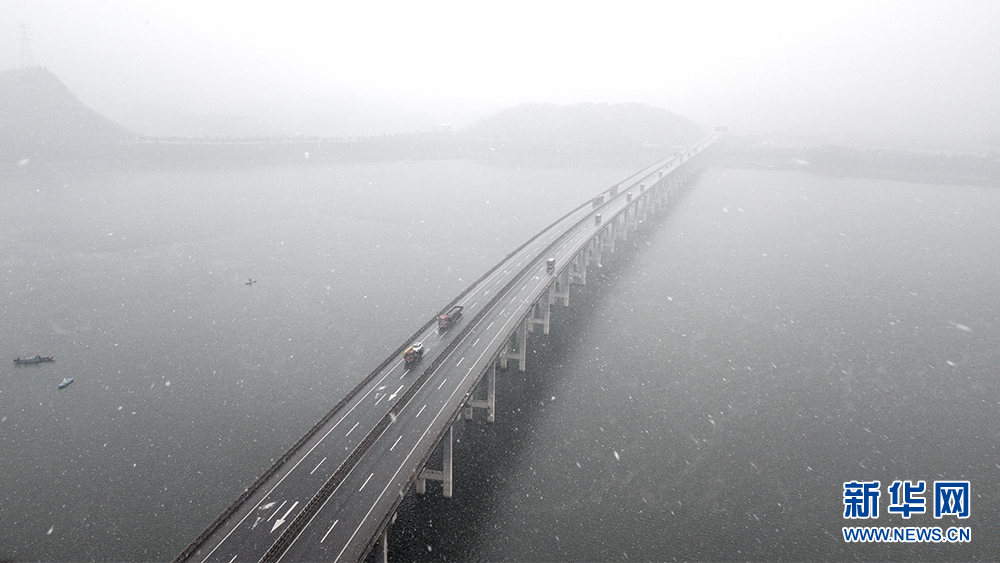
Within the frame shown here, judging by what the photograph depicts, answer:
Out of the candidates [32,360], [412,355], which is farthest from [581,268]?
[32,360]

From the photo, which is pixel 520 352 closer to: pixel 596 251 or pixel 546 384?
pixel 546 384

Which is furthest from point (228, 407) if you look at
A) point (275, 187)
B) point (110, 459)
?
point (275, 187)

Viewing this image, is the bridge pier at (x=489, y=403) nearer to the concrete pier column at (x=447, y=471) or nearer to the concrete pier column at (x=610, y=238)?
the concrete pier column at (x=447, y=471)

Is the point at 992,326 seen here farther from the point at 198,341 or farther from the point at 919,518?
the point at 198,341

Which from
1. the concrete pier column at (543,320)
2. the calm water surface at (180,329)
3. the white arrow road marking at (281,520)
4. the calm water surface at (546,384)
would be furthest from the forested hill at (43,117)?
the white arrow road marking at (281,520)

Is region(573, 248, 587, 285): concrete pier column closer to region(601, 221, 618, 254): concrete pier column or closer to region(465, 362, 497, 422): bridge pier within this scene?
region(601, 221, 618, 254): concrete pier column

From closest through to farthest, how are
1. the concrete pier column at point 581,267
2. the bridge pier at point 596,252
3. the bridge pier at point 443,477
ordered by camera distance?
the bridge pier at point 443,477
the concrete pier column at point 581,267
the bridge pier at point 596,252
